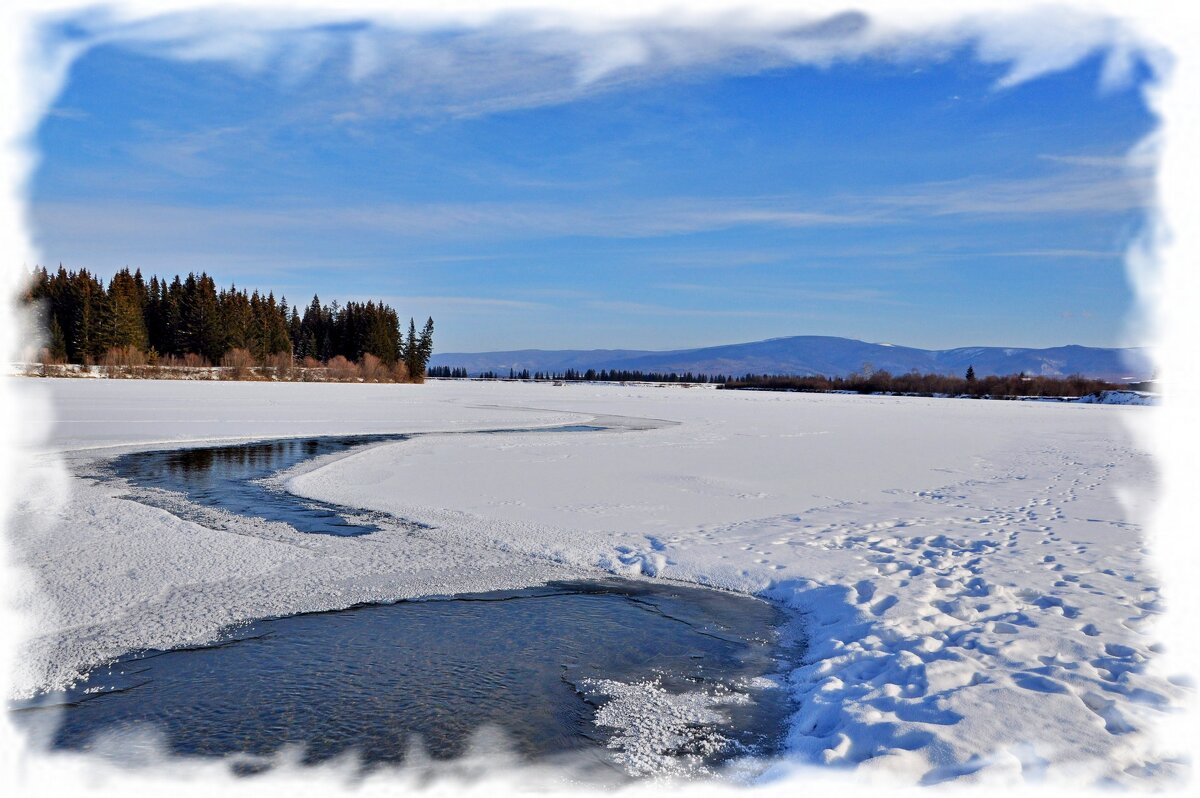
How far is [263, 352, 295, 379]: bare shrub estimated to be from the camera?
247 feet

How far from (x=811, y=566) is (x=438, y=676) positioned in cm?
420

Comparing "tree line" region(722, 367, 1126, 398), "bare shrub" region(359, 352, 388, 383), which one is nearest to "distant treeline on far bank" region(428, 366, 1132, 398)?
"tree line" region(722, 367, 1126, 398)

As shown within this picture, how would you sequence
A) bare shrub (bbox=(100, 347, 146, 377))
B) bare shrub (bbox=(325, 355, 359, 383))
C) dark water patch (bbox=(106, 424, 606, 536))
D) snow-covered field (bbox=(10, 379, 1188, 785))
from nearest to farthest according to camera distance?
snow-covered field (bbox=(10, 379, 1188, 785)) → dark water patch (bbox=(106, 424, 606, 536)) → bare shrub (bbox=(100, 347, 146, 377)) → bare shrub (bbox=(325, 355, 359, 383))

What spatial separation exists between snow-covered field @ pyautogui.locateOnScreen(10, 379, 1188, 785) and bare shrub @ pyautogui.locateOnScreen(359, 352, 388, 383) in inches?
2683

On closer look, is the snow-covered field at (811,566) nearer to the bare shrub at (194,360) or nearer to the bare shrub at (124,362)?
the bare shrub at (124,362)

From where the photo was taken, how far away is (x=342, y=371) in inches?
3182

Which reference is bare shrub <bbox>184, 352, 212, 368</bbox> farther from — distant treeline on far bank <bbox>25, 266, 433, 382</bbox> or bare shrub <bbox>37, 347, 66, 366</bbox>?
bare shrub <bbox>37, 347, 66, 366</bbox>

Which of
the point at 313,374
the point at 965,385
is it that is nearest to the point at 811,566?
the point at 313,374

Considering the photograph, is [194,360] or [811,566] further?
[194,360]

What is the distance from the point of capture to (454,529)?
948cm

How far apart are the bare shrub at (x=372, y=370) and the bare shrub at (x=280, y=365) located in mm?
8035

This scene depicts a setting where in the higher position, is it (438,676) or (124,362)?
(124,362)

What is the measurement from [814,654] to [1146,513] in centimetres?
753

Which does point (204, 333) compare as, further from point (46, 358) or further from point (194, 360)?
point (46, 358)
